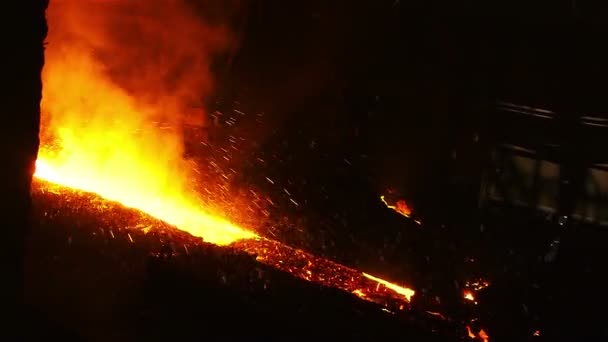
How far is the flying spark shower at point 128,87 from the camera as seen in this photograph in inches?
307

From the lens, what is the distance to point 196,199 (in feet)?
26.4

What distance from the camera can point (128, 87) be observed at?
8.47m

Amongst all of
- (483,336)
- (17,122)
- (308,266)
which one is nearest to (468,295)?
(483,336)

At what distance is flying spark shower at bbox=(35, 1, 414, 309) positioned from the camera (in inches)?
307

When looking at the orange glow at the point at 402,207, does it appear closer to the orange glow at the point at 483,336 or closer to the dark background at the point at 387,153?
the dark background at the point at 387,153

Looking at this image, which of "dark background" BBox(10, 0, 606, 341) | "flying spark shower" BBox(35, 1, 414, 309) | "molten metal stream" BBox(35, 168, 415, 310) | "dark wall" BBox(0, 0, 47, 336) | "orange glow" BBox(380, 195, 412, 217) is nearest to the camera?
"dark wall" BBox(0, 0, 47, 336)

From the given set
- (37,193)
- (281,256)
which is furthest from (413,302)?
(37,193)

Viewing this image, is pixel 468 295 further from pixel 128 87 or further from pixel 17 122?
pixel 128 87

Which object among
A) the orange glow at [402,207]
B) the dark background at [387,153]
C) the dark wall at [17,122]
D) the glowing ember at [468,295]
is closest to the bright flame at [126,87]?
the dark background at [387,153]

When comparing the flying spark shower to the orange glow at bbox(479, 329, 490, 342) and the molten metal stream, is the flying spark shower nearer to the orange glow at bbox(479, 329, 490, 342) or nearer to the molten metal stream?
the molten metal stream

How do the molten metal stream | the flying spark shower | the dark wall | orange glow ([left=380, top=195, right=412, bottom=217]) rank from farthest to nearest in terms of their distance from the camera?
the flying spark shower, orange glow ([left=380, top=195, right=412, bottom=217]), the molten metal stream, the dark wall

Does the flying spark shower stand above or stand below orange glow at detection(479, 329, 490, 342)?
above

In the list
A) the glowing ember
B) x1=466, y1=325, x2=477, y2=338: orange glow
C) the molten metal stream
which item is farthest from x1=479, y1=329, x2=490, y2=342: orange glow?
the molten metal stream

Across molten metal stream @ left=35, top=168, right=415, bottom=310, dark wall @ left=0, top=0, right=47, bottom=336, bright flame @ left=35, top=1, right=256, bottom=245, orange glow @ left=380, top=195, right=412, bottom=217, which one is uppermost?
bright flame @ left=35, top=1, right=256, bottom=245
